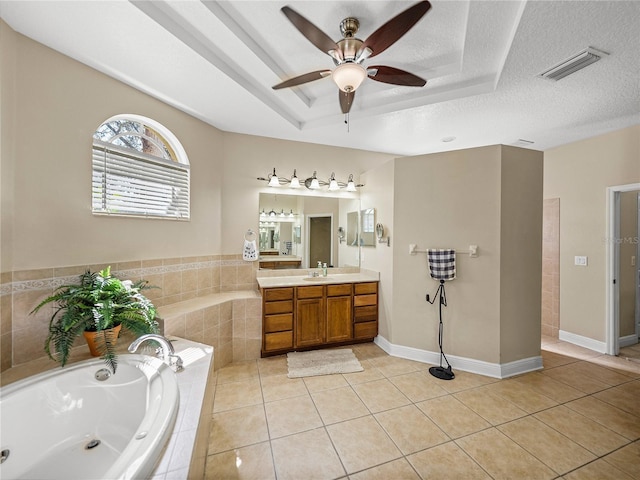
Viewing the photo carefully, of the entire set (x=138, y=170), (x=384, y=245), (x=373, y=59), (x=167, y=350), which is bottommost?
(x=167, y=350)

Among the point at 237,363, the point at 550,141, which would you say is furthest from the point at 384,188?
the point at 237,363

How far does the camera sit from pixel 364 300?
3.36 meters

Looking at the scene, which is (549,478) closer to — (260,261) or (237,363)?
(237,363)

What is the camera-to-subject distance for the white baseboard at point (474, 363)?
8.73 feet

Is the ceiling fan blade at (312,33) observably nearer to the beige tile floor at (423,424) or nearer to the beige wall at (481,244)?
the beige wall at (481,244)

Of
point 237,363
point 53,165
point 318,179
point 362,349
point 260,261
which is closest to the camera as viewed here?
point 53,165

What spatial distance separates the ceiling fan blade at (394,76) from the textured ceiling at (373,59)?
12.7 inches

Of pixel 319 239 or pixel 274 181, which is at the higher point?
pixel 274 181

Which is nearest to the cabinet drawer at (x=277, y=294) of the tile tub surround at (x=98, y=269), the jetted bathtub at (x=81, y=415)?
the tile tub surround at (x=98, y=269)

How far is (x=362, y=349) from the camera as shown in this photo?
10.8 ft

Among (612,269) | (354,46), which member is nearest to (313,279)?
(354,46)

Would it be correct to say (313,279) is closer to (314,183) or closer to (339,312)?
(339,312)

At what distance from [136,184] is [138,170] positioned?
0.14 meters

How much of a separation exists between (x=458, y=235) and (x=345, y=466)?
2336 millimetres
